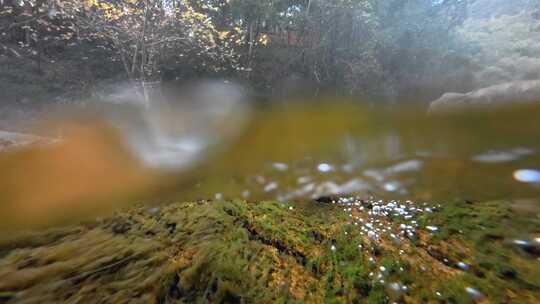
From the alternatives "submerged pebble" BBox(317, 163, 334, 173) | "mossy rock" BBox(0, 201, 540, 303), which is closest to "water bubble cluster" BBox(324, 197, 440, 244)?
"mossy rock" BBox(0, 201, 540, 303)

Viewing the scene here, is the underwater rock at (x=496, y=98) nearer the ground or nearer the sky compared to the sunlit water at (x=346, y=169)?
nearer the sky

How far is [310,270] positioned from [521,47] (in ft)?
64.1

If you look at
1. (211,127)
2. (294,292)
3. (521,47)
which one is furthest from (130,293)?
(521,47)

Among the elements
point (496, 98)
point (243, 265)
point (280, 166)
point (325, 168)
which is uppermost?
point (496, 98)

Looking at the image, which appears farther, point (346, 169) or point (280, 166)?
point (280, 166)

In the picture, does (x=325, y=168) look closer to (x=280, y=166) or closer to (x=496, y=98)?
(x=280, y=166)

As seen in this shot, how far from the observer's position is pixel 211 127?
8508mm

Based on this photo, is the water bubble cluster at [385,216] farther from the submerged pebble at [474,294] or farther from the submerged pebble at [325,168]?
the submerged pebble at [325,168]

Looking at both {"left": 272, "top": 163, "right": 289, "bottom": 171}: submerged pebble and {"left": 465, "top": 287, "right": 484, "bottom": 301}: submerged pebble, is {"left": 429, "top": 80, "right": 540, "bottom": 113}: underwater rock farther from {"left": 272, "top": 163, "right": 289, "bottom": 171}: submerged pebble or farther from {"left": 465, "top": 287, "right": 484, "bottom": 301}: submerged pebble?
{"left": 465, "top": 287, "right": 484, "bottom": 301}: submerged pebble

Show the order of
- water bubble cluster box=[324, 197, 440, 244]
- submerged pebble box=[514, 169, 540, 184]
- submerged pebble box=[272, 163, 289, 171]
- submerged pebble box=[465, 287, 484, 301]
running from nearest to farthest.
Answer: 1. submerged pebble box=[465, 287, 484, 301]
2. water bubble cluster box=[324, 197, 440, 244]
3. submerged pebble box=[514, 169, 540, 184]
4. submerged pebble box=[272, 163, 289, 171]

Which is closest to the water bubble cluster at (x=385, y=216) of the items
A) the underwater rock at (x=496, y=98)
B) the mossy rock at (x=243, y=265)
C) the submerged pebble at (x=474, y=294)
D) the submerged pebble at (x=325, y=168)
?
the mossy rock at (x=243, y=265)

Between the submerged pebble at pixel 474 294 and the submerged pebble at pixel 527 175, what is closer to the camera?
the submerged pebble at pixel 474 294

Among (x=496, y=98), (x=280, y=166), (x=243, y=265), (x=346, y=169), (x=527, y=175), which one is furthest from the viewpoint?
(x=496, y=98)

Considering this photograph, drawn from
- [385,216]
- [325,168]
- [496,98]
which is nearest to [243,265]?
[385,216]
